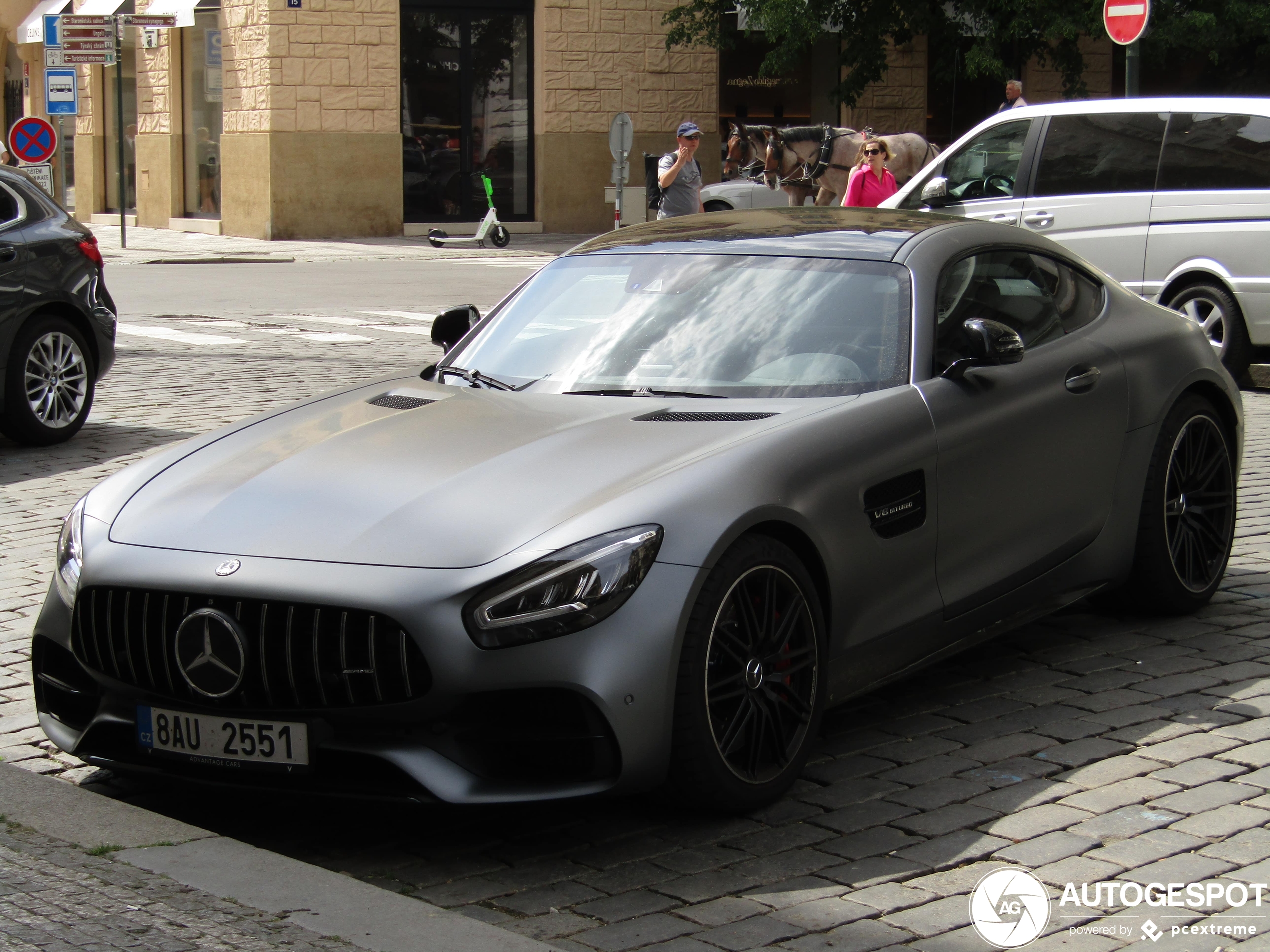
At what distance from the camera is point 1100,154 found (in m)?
12.2

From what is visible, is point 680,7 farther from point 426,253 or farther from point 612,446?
point 612,446

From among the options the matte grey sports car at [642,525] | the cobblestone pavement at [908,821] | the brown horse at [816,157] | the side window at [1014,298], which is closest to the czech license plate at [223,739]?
the matte grey sports car at [642,525]

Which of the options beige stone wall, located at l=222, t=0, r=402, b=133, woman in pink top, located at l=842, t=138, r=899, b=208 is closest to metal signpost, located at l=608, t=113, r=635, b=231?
beige stone wall, located at l=222, t=0, r=402, b=133

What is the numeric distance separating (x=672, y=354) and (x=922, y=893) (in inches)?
72.6

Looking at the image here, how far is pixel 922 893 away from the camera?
12.3ft

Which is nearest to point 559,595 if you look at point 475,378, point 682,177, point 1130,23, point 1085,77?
point 475,378

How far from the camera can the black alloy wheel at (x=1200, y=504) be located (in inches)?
235

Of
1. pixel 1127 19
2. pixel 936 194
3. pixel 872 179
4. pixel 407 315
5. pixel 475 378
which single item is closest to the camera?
pixel 475 378

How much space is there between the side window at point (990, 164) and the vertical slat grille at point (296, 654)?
9.74 meters

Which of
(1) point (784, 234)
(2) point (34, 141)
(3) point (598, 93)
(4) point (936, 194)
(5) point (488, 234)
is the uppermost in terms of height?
(3) point (598, 93)

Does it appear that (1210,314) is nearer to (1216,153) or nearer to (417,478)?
(1216,153)

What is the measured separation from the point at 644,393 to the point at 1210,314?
8.23 m

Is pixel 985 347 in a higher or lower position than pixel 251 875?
higher

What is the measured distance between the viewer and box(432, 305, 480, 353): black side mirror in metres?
5.94
